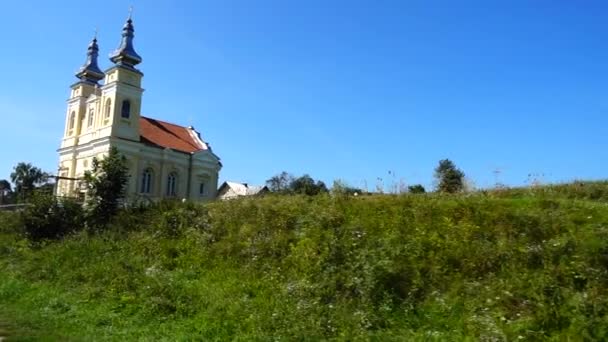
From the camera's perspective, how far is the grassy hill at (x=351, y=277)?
812cm

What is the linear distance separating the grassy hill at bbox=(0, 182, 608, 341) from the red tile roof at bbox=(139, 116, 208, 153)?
36479 mm

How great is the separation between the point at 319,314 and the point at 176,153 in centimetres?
4405

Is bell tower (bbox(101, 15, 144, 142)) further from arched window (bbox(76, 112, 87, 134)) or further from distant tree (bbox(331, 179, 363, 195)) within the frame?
distant tree (bbox(331, 179, 363, 195))

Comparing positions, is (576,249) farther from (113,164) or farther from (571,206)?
(113,164)

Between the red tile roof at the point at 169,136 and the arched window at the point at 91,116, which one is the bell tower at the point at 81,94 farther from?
the red tile roof at the point at 169,136

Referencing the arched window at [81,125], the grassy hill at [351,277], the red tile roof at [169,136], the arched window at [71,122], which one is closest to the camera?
the grassy hill at [351,277]

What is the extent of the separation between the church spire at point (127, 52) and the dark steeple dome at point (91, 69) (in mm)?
7111

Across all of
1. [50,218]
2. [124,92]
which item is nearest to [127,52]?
[124,92]

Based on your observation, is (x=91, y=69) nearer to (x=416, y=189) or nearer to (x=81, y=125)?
(x=81, y=125)

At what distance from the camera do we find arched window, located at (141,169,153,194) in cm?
4855

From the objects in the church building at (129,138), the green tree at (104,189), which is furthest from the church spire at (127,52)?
the green tree at (104,189)

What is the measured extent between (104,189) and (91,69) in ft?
133

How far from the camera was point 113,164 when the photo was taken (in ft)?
66.5

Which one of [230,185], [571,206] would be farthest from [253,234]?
[230,185]
